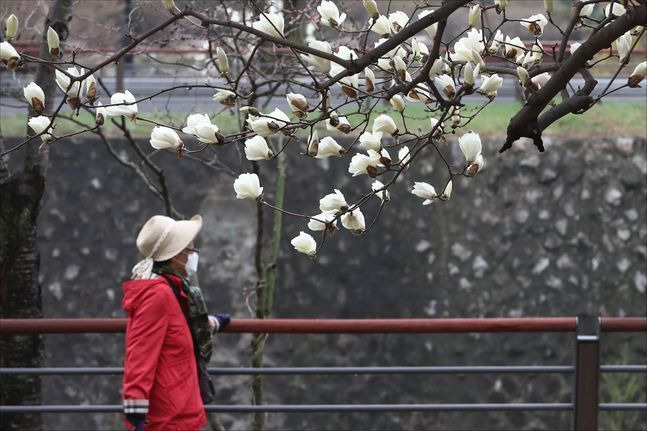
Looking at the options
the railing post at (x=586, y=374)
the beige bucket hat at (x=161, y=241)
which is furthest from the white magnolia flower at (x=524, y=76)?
the railing post at (x=586, y=374)

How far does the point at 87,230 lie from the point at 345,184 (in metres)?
1.91

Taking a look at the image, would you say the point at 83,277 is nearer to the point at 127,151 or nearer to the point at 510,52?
the point at 127,151

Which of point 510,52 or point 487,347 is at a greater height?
point 510,52

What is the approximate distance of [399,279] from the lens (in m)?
7.55

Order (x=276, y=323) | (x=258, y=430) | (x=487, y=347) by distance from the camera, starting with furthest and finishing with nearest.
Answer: (x=487, y=347), (x=258, y=430), (x=276, y=323)

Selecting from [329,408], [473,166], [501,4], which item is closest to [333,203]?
[473,166]

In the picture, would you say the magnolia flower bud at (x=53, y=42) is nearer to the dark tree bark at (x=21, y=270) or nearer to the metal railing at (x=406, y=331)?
the metal railing at (x=406, y=331)

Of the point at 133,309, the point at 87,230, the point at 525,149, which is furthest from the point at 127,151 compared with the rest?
the point at 133,309

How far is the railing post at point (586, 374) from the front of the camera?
3920 millimetres

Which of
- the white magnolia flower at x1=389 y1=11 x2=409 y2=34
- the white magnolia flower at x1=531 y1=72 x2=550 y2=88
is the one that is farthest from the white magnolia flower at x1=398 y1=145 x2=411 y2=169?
the white magnolia flower at x1=531 y1=72 x2=550 y2=88

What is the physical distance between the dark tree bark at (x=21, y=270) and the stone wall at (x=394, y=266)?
2.79 meters

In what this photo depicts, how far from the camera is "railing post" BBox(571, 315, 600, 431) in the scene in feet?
12.9

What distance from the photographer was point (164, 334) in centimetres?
348

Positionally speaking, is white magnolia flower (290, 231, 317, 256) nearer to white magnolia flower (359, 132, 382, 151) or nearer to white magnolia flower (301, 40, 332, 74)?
white magnolia flower (359, 132, 382, 151)
